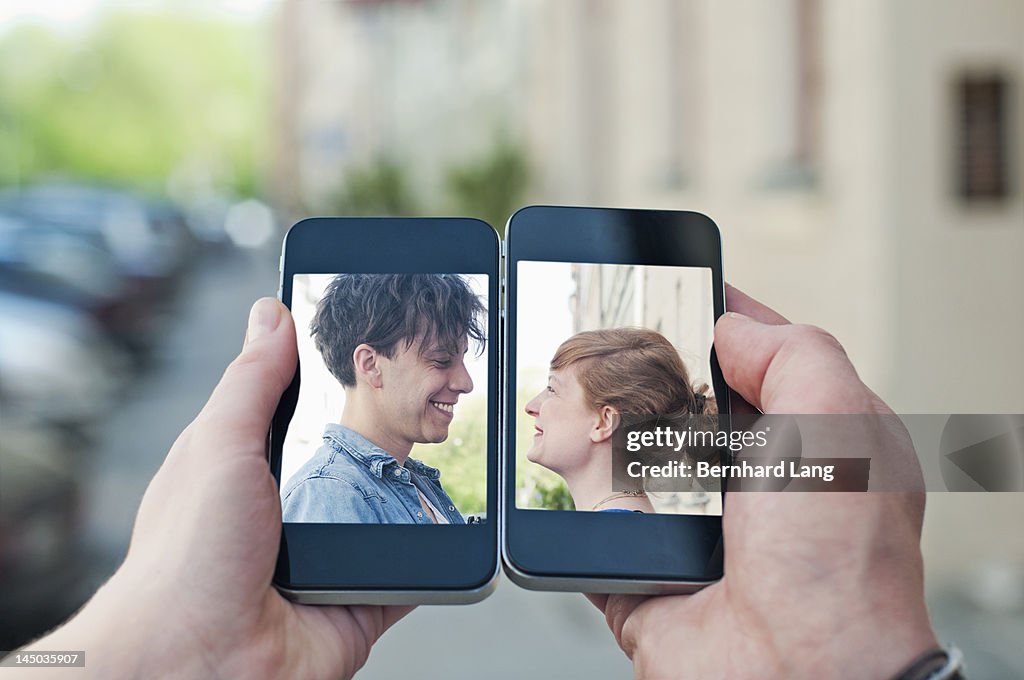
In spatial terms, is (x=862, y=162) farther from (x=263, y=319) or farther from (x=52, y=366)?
(x=52, y=366)

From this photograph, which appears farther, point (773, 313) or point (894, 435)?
point (773, 313)

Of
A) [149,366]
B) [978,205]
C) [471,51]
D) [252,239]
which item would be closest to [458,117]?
[471,51]

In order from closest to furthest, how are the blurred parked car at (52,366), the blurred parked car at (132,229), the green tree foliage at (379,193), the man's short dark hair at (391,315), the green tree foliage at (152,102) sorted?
the man's short dark hair at (391,315) → the blurred parked car at (52,366) → the blurred parked car at (132,229) → the green tree foliage at (379,193) → the green tree foliage at (152,102)

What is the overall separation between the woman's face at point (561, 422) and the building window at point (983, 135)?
3.48 metres

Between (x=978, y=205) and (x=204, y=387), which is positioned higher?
(x=978, y=205)

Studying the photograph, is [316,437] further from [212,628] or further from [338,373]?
[212,628]

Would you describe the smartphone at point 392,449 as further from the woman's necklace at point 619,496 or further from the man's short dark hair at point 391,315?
the woman's necklace at point 619,496

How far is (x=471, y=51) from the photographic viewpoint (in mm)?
16109

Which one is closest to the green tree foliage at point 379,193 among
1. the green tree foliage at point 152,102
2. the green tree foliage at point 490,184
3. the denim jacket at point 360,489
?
the green tree foliage at point 490,184

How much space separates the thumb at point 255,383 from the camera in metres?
1.44

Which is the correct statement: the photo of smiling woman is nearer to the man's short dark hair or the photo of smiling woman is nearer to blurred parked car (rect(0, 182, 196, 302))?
the man's short dark hair

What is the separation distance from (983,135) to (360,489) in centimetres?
381

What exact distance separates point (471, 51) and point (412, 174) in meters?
2.21

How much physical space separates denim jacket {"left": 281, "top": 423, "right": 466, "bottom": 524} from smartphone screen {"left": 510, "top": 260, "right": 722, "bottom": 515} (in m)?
0.13
